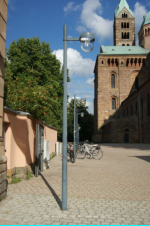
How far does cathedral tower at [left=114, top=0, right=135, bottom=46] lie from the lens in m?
73.9

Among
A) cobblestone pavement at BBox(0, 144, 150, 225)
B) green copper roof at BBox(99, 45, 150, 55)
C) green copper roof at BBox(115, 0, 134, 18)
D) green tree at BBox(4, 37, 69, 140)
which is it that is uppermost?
green copper roof at BBox(115, 0, 134, 18)

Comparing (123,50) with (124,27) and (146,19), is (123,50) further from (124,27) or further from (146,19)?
(124,27)

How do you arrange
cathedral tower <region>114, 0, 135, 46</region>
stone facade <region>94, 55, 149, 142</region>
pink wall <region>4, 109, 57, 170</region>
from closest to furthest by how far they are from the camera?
1. pink wall <region>4, 109, 57, 170</region>
2. stone facade <region>94, 55, 149, 142</region>
3. cathedral tower <region>114, 0, 135, 46</region>

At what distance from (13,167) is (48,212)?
3531 mm

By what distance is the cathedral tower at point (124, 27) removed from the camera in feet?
243

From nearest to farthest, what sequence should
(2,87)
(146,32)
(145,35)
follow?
(2,87), (146,32), (145,35)

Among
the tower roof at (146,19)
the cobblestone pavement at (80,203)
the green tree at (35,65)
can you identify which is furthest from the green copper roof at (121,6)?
the cobblestone pavement at (80,203)

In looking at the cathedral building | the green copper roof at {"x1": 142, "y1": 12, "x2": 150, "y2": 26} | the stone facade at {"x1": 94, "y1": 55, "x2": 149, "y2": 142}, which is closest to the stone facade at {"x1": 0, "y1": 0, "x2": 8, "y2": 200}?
the cathedral building

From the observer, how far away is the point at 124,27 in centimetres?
7488

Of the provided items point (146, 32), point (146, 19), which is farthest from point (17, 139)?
point (146, 19)

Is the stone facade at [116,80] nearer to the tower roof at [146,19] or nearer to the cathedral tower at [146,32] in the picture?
the cathedral tower at [146,32]

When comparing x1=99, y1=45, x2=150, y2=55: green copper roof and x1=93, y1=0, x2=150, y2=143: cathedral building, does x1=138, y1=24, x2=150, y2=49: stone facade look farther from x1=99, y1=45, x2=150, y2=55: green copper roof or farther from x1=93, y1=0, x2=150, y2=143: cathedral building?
x1=99, y1=45, x2=150, y2=55: green copper roof

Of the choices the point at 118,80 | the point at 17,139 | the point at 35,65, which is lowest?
the point at 17,139

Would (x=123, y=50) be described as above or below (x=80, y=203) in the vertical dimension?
above
